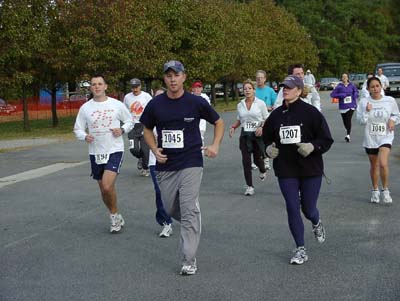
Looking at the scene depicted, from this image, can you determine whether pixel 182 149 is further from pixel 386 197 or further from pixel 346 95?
pixel 346 95

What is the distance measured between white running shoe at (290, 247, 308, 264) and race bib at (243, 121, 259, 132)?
4358mm

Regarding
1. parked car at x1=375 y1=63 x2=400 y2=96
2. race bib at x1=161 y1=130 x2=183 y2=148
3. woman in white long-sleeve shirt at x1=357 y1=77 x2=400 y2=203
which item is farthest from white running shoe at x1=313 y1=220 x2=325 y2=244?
parked car at x1=375 y1=63 x2=400 y2=96

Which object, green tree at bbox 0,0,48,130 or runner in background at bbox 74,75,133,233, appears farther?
green tree at bbox 0,0,48,130

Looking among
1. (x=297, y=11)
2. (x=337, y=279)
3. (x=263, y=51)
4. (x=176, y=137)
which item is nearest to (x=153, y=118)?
(x=176, y=137)

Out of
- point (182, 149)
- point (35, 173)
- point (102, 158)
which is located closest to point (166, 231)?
point (102, 158)

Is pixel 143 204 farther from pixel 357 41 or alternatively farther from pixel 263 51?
pixel 357 41

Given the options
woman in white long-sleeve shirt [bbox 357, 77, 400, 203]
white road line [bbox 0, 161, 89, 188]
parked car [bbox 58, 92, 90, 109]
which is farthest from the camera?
parked car [bbox 58, 92, 90, 109]

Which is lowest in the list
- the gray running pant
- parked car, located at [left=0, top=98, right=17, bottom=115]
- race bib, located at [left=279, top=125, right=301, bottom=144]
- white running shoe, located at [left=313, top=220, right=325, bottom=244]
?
parked car, located at [left=0, top=98, right=17, bottom=115]

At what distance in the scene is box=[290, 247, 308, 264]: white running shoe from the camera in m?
6.31

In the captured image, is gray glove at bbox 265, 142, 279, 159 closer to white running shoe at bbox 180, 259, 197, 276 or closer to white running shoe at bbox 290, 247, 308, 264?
white running shoe at bbox 290, 247, 308, 264

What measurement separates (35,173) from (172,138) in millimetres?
8486

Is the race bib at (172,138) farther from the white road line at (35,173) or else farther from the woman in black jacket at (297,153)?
the white road line at (35,173)

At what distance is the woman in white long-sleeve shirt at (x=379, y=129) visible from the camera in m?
9.27

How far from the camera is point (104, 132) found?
25.6 feet
